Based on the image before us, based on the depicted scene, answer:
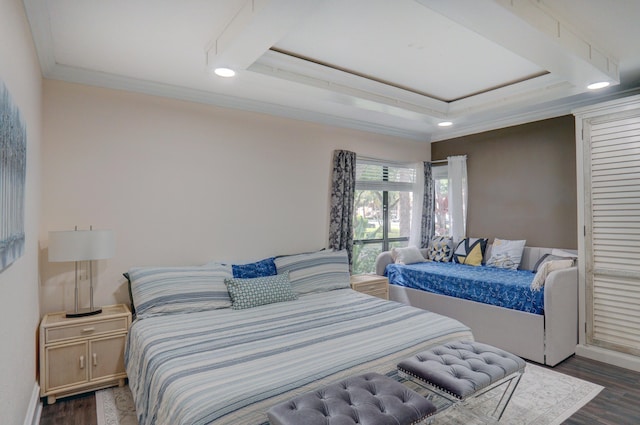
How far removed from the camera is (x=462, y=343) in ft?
7.79

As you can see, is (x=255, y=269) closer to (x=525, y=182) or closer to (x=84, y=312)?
(x=84, y=312)

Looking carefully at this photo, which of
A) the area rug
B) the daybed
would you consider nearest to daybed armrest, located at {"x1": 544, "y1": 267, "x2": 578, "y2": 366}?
the daybed

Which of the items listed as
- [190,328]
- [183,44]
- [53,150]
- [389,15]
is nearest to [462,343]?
[190,328]

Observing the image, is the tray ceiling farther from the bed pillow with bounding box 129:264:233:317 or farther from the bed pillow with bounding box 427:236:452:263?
the bed pillow with bounding box 427:236:452:263

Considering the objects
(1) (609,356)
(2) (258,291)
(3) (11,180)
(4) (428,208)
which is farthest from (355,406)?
(4) (428,208)

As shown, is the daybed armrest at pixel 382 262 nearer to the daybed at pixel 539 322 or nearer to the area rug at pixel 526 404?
the daybed at pixel 539 322

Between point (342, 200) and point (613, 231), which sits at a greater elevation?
point (342, 200)

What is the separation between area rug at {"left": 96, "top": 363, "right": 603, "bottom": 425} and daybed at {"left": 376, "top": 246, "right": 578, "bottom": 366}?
12.9 inches

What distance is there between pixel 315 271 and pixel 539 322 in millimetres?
2100

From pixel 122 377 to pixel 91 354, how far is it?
0.97 feet

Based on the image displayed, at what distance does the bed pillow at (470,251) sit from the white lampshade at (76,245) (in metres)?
4.03

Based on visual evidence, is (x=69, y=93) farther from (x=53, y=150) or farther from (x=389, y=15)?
(x=389, y=15)

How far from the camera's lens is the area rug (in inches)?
93.8

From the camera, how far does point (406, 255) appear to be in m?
4.71
